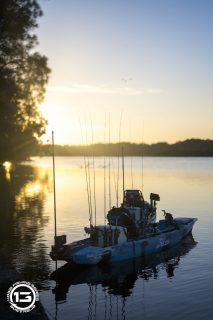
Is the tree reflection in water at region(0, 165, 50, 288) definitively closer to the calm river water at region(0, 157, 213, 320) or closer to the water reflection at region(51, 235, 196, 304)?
the calm river water at region(0, 157, 213, 320)

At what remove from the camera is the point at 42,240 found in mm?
37875

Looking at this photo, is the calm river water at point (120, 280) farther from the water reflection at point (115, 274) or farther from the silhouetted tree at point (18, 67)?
the silhouetted tree at point (18, 67)

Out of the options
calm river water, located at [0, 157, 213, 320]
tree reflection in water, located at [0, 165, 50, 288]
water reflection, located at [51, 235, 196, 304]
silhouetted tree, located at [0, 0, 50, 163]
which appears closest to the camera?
calm river water, located at [0, 157, 213, 320]

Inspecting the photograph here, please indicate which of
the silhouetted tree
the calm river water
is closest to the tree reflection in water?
the calm river water

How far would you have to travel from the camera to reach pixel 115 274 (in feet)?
91.3

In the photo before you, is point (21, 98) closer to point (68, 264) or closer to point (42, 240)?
point (42, 240)

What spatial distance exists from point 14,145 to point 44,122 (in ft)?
27.7

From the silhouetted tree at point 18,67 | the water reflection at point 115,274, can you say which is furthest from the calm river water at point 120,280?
the silhouetted tree at point 18,67

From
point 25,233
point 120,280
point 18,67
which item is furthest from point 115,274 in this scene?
point 18,67

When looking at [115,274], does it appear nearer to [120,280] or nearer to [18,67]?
[120,280]

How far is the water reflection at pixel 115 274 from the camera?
24973mm

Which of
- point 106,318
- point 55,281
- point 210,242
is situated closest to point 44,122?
point 210,242

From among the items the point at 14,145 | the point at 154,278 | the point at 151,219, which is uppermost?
the point at 14,145

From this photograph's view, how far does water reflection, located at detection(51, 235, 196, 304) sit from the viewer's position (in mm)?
24973
